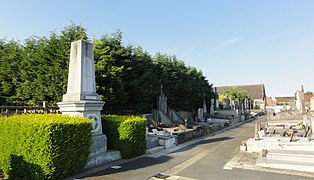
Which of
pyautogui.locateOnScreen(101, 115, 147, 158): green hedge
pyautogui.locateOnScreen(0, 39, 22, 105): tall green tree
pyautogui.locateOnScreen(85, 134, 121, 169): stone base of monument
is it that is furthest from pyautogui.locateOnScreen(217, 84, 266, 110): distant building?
pyautogui.locateOnScreen(85, 134, 121, 169): stone base of monument

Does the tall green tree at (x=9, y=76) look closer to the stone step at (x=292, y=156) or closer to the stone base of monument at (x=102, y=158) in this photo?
the stone base of monument at (x=102, y=158)

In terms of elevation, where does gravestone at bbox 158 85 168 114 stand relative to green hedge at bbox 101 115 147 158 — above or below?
above

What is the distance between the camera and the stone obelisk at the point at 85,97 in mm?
8812

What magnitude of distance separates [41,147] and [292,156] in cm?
898

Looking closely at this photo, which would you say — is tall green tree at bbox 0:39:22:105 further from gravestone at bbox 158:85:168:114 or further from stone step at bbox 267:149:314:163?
stone step at bbox 267:149:314:163

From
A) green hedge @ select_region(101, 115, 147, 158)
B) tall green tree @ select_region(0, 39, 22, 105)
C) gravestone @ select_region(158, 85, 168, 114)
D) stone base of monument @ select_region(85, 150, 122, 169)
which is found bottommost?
stone base of monument @ select_region(85, 150, 122, 169)

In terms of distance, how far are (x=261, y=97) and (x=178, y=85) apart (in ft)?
200

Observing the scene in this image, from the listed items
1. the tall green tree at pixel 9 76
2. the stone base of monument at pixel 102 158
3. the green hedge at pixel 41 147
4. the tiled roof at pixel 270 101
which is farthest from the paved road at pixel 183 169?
the tiled roof at pixel 270 101

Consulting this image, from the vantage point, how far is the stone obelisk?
28.9ft

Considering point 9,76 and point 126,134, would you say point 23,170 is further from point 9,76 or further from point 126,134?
point 9,76

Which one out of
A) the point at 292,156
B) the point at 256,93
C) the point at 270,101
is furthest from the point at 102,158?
the point at 270,101

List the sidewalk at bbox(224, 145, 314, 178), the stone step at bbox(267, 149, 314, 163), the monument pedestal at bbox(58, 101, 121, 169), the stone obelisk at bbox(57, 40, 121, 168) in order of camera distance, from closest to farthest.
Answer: the sidewalk at bbox(224, 145, 314, 178)
the stone step at bbox(267, 149, 314, 163)
the monument pedestal at bbox(58, 101, 121, 169)
the stone obelisk at bbox(57, 40, 121, 168)

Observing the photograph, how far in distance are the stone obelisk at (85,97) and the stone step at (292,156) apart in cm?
659

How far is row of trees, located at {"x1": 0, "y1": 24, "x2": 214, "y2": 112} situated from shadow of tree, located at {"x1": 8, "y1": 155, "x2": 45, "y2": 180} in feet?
27.1
